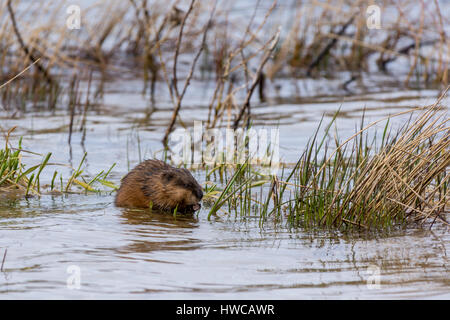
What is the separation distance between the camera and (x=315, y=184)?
20.0 feet

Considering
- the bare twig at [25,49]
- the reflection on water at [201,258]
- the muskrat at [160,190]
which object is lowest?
the reflection on water at [201,258]

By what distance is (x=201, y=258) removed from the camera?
5.01m

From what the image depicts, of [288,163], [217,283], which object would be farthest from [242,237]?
[288,163]

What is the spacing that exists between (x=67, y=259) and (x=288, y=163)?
4279mm

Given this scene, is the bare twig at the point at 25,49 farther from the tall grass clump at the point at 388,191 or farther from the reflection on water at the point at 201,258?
the tall grass clump at the point at 388,191

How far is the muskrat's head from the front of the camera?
661 cm

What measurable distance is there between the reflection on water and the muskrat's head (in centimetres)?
18

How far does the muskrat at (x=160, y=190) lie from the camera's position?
6633 millimetres

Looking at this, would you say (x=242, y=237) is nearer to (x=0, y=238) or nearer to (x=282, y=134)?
(x=0, y=238)

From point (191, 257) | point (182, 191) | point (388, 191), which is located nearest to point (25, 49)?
point (182, 191)

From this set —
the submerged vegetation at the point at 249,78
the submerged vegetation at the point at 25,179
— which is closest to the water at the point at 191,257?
the submerged vegetation at the point at 25,179

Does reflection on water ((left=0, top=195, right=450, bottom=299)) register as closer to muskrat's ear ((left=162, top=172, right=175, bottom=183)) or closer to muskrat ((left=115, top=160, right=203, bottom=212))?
muskrat ((left=115, top=160, right=203, bottom=212))

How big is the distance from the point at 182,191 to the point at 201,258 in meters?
1.67

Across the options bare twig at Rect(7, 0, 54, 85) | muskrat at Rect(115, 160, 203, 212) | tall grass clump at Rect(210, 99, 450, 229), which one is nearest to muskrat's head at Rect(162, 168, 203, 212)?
muskrat at Rect(115, 160, 203, 212)
